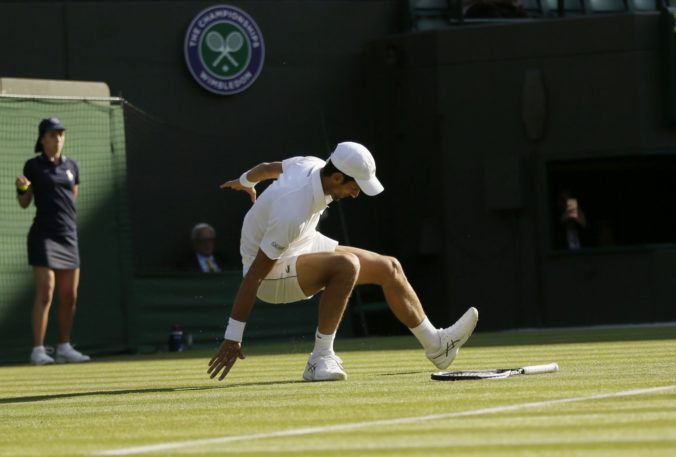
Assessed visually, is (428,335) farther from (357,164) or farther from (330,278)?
(357,164)

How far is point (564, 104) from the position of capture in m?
19.0

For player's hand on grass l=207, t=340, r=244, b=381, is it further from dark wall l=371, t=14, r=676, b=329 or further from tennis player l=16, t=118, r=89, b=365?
dark wall l=371, t=14, r=676, b=329

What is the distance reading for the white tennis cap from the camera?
812cm

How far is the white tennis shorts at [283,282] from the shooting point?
8.80 m

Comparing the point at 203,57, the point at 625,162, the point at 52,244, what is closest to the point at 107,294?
the point at 52,244

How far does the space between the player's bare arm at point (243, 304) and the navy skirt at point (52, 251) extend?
5.83m

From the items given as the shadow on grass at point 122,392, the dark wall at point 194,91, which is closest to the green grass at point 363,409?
the shadow on grass at point 122,392

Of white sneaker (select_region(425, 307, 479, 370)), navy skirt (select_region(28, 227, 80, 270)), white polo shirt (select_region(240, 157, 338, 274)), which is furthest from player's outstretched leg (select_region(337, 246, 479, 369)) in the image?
navy skirt (select_region(28, 227, 80, 270))

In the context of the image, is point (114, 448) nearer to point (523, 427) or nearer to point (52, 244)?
point (523, 427)

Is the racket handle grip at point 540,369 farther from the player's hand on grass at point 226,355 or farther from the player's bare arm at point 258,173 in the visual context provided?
the player's bare arm at point 258,173

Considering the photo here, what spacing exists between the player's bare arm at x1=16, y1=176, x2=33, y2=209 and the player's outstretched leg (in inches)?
207

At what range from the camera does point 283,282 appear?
29.0 feet

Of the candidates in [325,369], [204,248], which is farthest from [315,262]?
[204,248]

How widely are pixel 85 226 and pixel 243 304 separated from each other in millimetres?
7655
